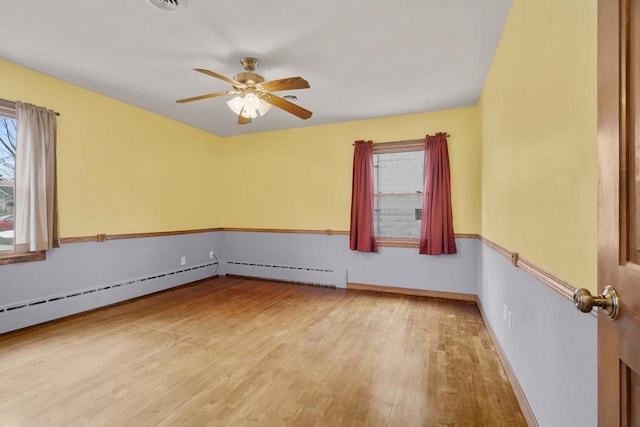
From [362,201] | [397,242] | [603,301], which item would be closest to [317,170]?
[362,201]

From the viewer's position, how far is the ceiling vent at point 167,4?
192 centimetres

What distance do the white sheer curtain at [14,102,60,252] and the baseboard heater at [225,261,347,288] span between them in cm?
265

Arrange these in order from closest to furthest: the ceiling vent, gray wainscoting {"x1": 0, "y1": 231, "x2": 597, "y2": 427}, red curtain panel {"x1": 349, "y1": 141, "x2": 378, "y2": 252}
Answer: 1. gray wainscoting {"x1": 0, "y1": 231, "x2": 597, "y2": 427}
2. the ceiling vent
3. red curtain panel {"x1": 349, "y1": 141, "x2": 378, "y2": 252}

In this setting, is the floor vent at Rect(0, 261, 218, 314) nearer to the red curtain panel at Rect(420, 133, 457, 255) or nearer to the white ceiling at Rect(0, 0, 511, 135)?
the white ceiling at Rect(0, 0, 511, 135)

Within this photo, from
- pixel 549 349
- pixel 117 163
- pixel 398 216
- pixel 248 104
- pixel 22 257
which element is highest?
pixel 248 104

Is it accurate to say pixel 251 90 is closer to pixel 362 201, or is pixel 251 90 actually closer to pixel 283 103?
pixel 283 103

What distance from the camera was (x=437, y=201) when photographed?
388 cm

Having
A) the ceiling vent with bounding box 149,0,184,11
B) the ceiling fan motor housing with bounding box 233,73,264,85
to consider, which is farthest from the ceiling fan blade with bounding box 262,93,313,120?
the ceiling vent with bounding box 149,0,184,11

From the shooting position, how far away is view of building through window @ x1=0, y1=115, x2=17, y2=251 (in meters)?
2.84

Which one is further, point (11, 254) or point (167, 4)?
point (11, 254)

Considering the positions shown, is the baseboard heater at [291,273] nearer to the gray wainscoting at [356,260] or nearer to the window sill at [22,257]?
the gray wainscoting at [356,260]

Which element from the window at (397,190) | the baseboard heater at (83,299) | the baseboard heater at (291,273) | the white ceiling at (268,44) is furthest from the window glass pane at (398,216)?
the baseboard heater at (83,299)

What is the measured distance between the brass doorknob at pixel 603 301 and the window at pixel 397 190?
3603 millimetres

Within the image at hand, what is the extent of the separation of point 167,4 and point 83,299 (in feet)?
10.4
